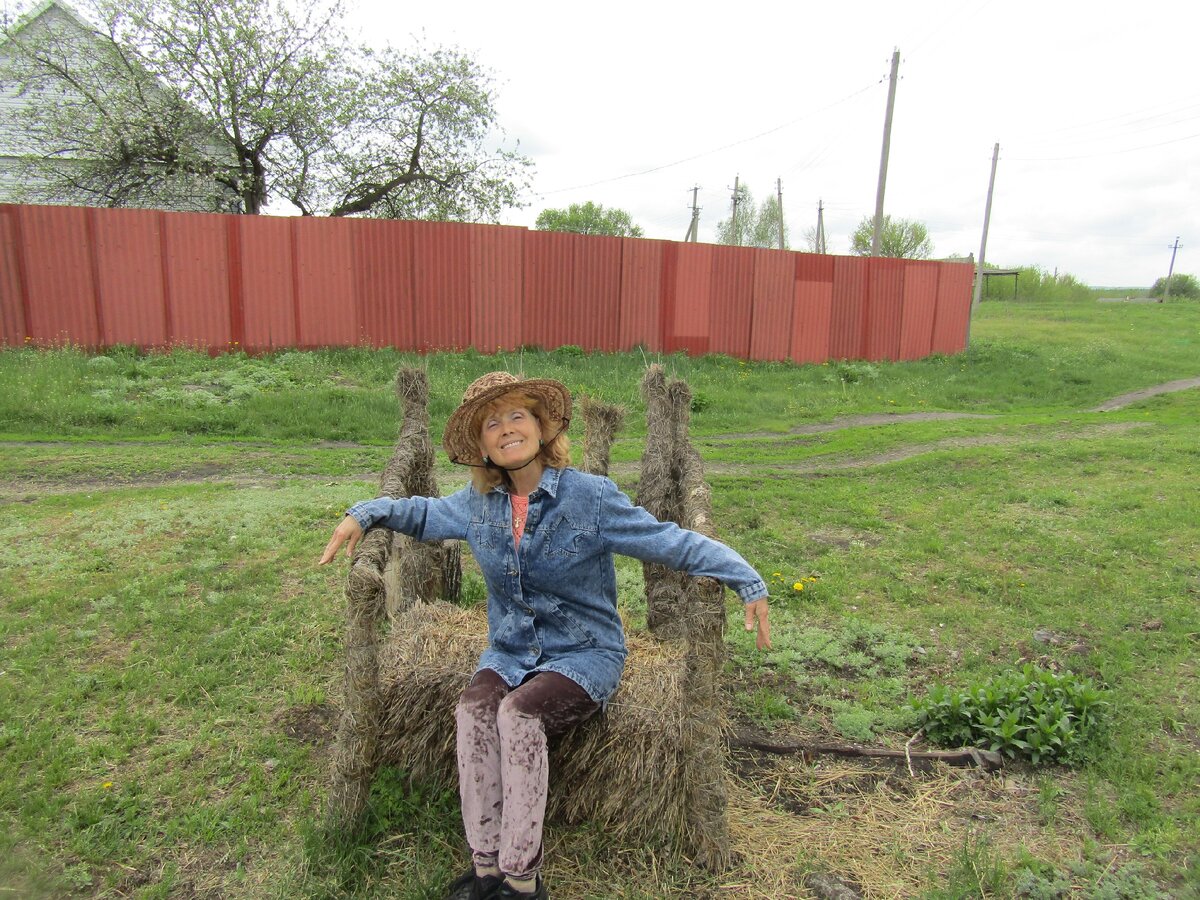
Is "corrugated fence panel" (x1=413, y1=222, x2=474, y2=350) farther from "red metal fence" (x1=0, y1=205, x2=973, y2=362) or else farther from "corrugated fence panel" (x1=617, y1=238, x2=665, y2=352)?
"corrugated fence panel" (x1=617, y1=238, x2=665, y2=352)

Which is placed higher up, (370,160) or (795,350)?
(370,160)

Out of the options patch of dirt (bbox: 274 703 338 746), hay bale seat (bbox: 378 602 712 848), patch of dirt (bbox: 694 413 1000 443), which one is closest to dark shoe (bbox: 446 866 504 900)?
hay bale seat (bbox: 378 602 712 848)

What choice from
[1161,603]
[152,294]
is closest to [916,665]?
[1161,603]

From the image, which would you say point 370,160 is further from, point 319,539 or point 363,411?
point 319,539

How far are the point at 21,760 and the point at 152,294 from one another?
35.9ft

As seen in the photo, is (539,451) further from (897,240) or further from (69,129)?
(897,240)

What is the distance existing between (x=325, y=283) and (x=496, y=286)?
2.90 metres

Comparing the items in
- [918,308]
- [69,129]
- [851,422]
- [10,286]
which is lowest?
[851,422]

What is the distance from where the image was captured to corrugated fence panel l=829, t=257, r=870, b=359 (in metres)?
16.9

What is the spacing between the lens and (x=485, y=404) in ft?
8.95

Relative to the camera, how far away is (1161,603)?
480 cm

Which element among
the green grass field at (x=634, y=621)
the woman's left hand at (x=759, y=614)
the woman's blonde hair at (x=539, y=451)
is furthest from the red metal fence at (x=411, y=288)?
the woman's left hand at (x=759, y=614)

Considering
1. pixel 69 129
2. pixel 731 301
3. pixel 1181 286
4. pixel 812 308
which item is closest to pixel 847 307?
pixel 812 308

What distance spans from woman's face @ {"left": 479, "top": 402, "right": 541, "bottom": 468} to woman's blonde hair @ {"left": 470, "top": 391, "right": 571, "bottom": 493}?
0.01 meters
